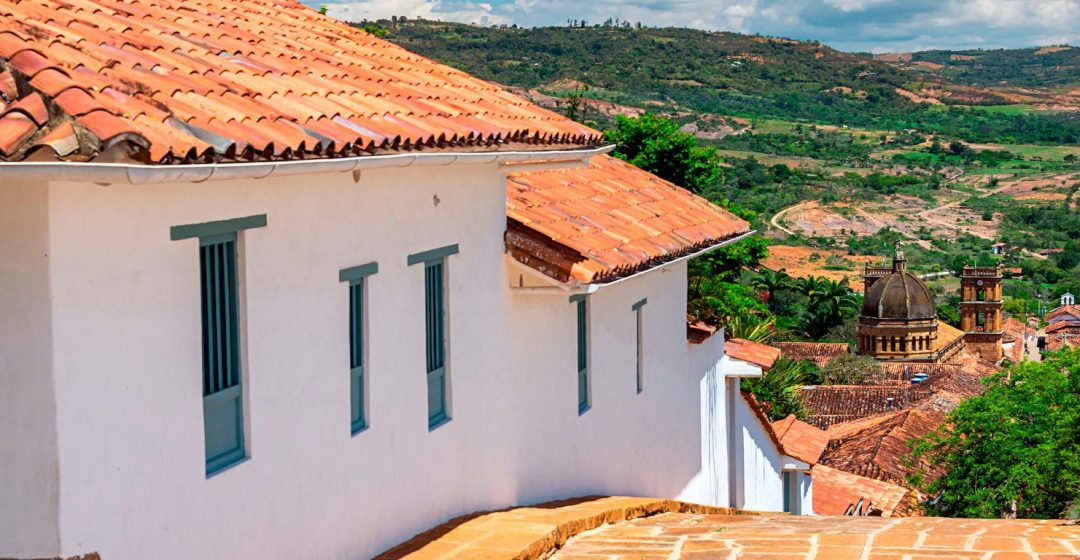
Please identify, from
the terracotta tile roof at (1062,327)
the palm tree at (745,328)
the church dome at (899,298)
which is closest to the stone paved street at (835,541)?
the palm tree at (745,328)

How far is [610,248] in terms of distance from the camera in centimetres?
970

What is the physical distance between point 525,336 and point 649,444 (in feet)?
12.0

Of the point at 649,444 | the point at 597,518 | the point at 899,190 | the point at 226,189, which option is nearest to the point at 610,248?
the point at 597,518

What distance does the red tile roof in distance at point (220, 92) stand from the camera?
4.57 metres

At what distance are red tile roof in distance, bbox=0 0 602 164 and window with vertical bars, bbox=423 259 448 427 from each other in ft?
2.78

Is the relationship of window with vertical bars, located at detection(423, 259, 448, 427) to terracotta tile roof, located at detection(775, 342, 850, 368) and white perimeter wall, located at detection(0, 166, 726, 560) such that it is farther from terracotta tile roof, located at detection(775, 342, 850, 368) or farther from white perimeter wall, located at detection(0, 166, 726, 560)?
terracotta tile roof, located at detection(775, 342, 850, 368)

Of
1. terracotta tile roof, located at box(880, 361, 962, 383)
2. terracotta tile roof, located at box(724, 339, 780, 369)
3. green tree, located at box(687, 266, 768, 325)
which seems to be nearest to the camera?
terracotta tile roof, located at box(724, 339, 780, 369)

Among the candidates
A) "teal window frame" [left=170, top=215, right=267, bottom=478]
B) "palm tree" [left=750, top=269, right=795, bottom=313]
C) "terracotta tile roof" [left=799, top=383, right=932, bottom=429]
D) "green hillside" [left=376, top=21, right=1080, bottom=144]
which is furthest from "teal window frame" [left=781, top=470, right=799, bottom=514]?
"green hillside" [left=376, top=21, right=1080, bottom=144]

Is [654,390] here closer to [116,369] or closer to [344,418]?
[344,418]

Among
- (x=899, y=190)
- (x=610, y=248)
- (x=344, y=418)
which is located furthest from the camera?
(x=899, y=190)

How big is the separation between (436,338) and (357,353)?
1109 millimetres

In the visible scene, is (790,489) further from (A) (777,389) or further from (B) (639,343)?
(B) (639,343)

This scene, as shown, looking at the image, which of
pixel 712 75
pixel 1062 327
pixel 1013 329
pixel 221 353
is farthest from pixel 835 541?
pixel 712 75

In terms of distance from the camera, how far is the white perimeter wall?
4.83 meters
